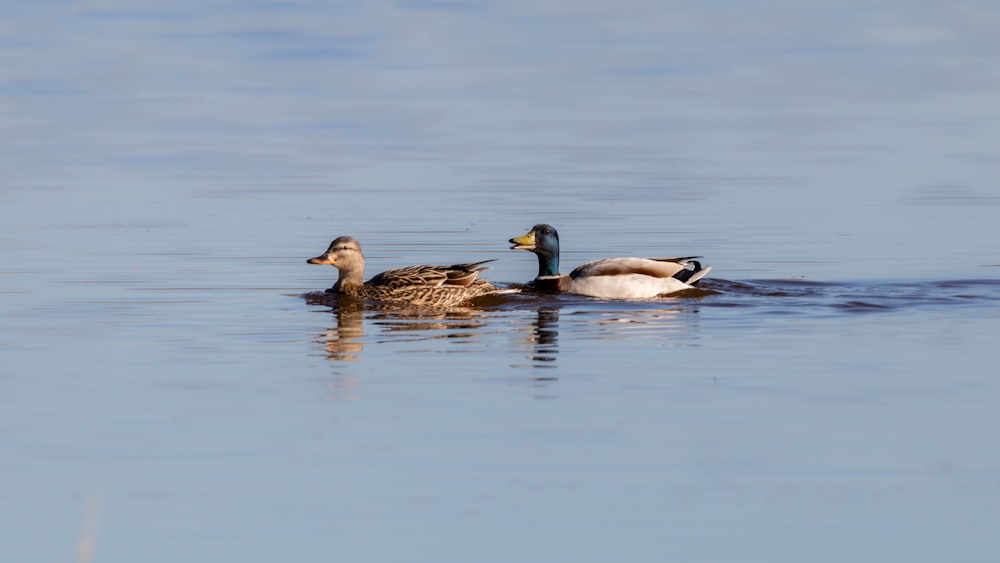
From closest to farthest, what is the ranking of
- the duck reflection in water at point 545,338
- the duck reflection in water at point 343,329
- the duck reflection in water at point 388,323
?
1. the duck reflection in water at point 545,338
2. the duck reflection in water at point 343,329
3. the duck reflection in water at point 388,323

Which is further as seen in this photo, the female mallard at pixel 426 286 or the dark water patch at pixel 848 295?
the female mallard at pixel 426 286

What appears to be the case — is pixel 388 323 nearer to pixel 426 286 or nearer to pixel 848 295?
pixel 426 286

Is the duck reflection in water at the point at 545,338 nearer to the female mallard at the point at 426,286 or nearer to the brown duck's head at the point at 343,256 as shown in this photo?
the female mallard at the point at 426,286

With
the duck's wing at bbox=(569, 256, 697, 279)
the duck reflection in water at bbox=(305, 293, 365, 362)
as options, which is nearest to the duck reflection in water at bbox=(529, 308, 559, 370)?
the duck's wing at bbox=(569, 256, 697, 279)

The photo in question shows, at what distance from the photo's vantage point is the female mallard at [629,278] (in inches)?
751

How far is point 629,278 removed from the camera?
63.0 ft

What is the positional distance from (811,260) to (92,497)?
1463cm

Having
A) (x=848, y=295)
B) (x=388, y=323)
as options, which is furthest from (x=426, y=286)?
(x=848, y=295)

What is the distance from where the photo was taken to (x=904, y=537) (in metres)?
7.99

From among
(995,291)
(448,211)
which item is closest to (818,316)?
(995,291)

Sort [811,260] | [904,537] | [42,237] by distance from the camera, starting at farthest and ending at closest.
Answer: [42,237]
[811,260]
[904,537]

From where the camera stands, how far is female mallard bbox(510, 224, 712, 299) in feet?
62.6

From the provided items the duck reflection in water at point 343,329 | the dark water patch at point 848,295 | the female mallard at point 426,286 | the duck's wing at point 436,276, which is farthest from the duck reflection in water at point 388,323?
the dark water patch at point 848,295

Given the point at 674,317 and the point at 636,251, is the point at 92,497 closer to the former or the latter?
the point at 674,317
